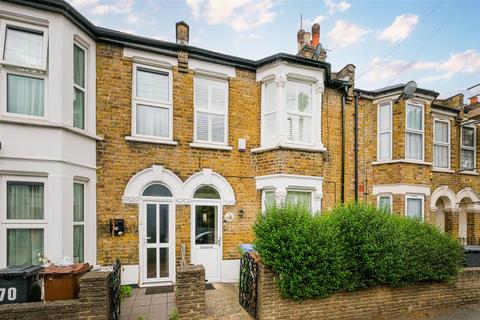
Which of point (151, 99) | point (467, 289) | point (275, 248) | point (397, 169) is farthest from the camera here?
point (397, 169)

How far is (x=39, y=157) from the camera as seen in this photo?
17.8 ft

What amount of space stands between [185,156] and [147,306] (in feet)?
12.4

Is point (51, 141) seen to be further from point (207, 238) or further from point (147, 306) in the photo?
point (207, 238)

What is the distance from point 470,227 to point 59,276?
49.0ft

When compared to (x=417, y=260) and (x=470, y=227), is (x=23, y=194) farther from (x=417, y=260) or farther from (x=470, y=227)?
(x=470, y=227)

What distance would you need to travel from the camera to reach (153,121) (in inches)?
293

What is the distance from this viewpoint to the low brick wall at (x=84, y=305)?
4.00m

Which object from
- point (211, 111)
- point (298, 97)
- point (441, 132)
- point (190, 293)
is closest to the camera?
point (190, 293)

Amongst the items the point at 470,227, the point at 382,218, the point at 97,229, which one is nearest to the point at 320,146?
the point at 382,218

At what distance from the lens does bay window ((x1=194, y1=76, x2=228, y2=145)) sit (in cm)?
790

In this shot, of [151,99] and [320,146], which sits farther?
[320,146]

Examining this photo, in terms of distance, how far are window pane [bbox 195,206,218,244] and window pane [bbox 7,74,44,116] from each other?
14.8ft

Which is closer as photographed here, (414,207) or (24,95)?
(24,95)

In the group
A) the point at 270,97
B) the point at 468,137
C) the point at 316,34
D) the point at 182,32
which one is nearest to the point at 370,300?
the point at 270,97
